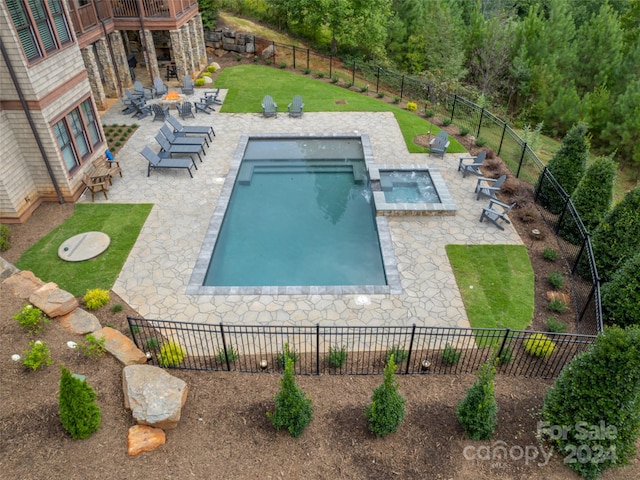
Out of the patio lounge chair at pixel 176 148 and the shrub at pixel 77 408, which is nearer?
the shrub at pixel 77 408

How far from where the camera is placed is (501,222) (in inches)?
552

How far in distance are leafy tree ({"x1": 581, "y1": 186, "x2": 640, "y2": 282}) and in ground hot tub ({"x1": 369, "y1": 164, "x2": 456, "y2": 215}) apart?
417 cm

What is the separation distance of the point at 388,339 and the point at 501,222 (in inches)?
269

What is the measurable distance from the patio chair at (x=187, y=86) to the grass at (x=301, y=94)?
1836 mm

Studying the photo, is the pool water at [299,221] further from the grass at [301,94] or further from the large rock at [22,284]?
the large rock at [22,284]

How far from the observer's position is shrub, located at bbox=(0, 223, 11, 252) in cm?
1227

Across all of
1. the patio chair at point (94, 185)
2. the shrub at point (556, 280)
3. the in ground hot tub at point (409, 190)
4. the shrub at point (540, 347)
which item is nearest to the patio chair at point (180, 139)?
the patio chair at point (94, 185)

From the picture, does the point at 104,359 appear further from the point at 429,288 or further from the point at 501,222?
the point at 501,222

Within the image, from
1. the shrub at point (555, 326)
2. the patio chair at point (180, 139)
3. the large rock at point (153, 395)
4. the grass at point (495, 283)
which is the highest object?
the large rock at point (153, 395)

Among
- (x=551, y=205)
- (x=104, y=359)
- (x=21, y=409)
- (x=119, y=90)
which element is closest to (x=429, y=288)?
(x=551, y=205)

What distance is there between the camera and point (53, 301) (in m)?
9.55

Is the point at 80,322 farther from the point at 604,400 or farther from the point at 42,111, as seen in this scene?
the point at 604,400

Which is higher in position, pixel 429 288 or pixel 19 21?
pixel 19 21

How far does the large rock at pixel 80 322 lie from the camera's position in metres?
9.30
